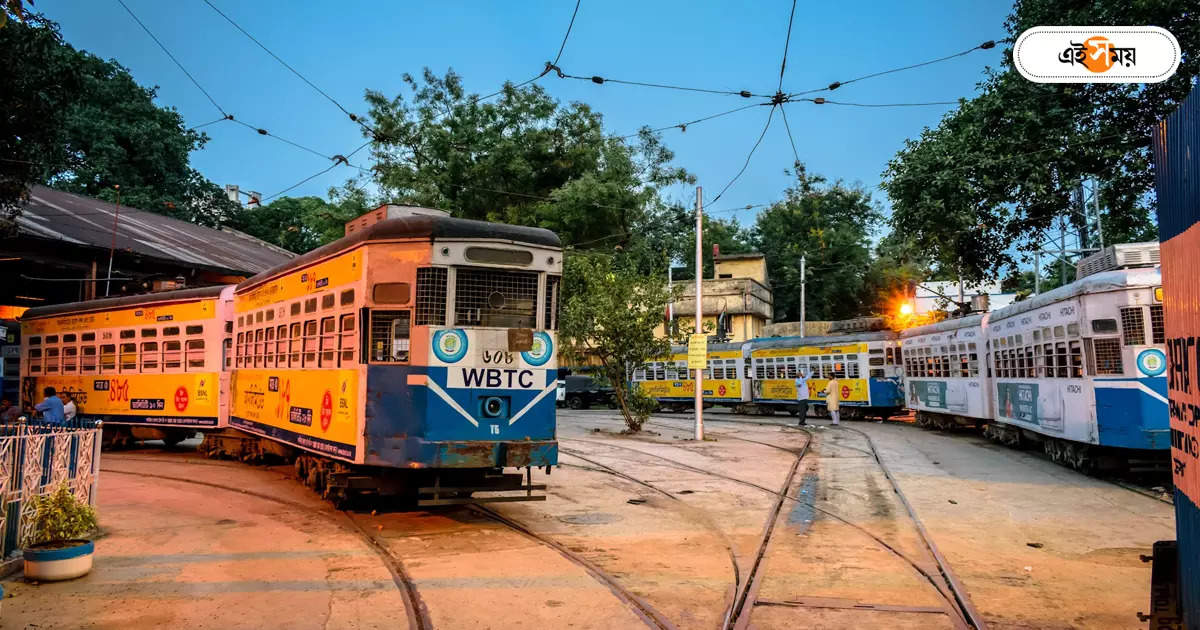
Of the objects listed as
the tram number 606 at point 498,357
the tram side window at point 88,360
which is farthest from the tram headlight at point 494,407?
the tram side window at point 88,360

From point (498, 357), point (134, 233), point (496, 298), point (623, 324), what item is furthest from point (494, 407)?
point (134, 233)

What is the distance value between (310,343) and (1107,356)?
11.3 metres

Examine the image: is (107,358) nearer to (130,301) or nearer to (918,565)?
(130,301)

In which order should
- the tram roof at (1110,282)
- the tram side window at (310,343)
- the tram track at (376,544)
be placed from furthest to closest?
the tram roof at (1110,282) < the tram side window at (310,343) < the tram track at (376,544)

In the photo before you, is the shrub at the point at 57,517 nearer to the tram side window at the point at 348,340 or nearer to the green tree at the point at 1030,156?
the tram side window at the point at 348,340

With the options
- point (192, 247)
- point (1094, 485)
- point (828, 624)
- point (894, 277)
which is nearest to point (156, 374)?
point (192, 247)

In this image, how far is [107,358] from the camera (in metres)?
18.4

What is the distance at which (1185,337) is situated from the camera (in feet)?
14.2

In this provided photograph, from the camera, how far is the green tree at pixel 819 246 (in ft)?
182

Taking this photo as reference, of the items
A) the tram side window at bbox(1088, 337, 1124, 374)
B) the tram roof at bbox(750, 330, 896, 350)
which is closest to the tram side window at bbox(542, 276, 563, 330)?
the tram side window at bbox(1088, 337, 1124, 374)

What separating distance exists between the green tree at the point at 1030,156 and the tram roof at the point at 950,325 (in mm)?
2413

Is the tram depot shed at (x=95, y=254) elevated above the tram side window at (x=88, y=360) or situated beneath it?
elevated above

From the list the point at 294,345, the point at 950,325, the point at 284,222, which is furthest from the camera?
the point at 284,222

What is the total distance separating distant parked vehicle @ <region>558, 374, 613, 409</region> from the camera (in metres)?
39.9
